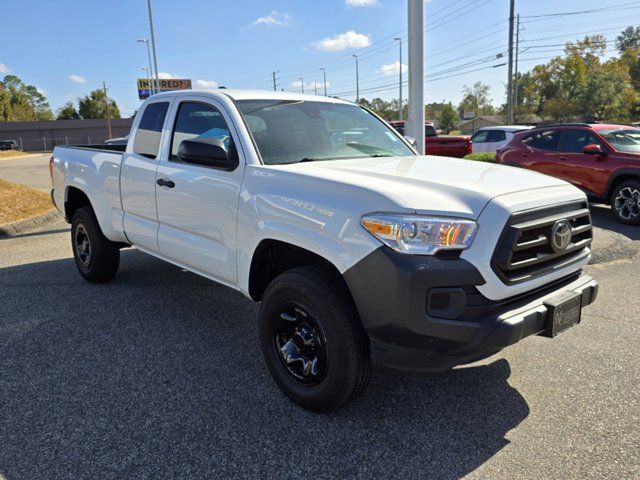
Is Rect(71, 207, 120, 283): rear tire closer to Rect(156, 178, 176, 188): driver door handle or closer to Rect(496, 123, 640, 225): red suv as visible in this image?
Rect(156, 178, 176, 188): driver door handle

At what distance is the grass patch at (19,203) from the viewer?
916 cm

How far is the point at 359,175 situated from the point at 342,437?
149 cm

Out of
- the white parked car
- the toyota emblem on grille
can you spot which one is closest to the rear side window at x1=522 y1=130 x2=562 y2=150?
the white parked car

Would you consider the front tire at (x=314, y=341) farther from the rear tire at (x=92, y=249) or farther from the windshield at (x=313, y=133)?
the rear tire at (x=92, y=249)

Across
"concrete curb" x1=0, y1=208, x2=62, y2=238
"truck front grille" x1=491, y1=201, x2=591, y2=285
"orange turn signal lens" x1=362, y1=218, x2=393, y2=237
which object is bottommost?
"concrete curb" x1=0, y1=208, x2=62, y2=238

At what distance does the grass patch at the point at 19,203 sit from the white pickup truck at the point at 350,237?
241 inches

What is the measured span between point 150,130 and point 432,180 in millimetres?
2790

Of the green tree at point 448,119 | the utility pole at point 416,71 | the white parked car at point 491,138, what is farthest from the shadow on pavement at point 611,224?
the green tree at point 448,119

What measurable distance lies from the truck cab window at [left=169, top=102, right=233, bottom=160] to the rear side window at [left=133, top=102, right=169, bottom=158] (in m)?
0.24

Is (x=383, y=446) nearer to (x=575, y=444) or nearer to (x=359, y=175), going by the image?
(x=575, y=444)

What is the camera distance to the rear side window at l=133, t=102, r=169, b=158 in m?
4.45

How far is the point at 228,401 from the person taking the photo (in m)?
3.21

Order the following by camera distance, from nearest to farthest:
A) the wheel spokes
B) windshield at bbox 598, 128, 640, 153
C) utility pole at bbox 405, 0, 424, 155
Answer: the wheel spokes → utility pole at bbox 405, 0, 424, 155 → windshield at bbox 598, 128, 640, 153

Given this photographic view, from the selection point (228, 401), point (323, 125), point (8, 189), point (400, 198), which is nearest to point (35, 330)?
point (228, 401)
